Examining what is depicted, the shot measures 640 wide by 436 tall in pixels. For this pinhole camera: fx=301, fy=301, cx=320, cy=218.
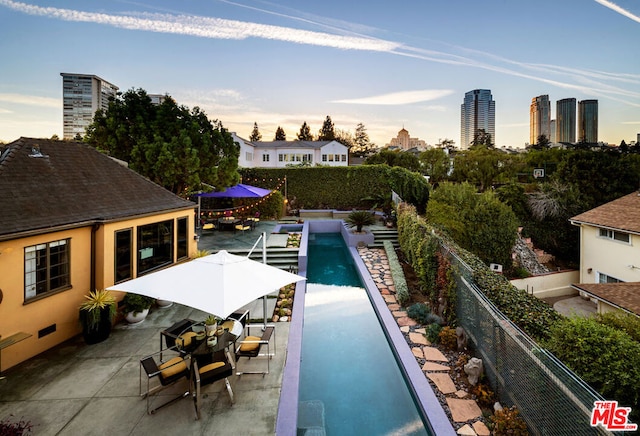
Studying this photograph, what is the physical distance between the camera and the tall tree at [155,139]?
1509cm

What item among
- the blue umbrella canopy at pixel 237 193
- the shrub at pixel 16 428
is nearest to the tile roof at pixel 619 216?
the blue umbrella canopy at pixel 237 193

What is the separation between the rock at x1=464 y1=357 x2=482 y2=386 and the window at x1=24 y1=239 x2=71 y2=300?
8.80m

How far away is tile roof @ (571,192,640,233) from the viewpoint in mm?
12547

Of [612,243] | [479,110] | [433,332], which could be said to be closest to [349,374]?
[433,332]

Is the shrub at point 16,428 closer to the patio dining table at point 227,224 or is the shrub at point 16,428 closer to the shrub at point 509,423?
the shrub at point 509,423

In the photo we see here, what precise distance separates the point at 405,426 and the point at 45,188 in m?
9.34

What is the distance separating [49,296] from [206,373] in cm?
439

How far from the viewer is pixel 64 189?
7.64 metres

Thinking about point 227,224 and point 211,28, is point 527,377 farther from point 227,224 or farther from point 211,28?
point 211,28

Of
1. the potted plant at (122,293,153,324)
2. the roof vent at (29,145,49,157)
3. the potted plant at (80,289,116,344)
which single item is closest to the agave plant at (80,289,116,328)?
the potted plant at (80,289,116,344)

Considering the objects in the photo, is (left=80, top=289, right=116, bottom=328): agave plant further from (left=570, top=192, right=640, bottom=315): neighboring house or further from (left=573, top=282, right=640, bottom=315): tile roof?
(left=570, top=192, right=640, bottom=315): neighboring house

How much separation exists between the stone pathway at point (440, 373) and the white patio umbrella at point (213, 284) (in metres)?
3.50

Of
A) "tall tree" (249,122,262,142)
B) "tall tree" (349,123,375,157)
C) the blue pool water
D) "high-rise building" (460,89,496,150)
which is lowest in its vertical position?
the blue pool water

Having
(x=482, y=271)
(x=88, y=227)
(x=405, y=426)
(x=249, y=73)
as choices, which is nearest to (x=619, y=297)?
(x=482, y=271)
